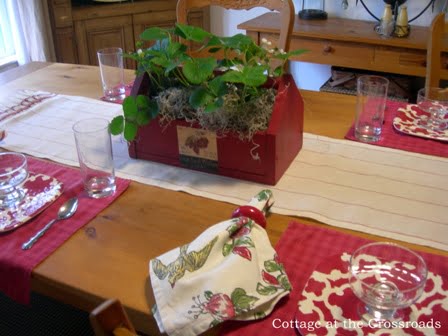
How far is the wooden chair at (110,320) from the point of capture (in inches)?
20.8

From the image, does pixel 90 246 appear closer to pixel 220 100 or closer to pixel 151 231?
pixel 151 231

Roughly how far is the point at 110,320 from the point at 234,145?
54cm

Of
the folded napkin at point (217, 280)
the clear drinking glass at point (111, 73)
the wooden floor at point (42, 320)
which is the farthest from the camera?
the clear drinking glass at point (111, 73)

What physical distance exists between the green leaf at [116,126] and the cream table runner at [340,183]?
11 centimetres

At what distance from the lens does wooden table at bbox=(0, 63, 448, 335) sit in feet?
2.44

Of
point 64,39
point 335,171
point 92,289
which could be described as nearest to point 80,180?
point 92,289

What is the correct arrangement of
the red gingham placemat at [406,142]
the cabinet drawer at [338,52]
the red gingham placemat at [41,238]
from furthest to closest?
the cabinet drawer at [338,52] < the red gingham placemat at [406,142] < the red gingham placemat at [41,238]

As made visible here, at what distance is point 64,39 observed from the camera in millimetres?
2781

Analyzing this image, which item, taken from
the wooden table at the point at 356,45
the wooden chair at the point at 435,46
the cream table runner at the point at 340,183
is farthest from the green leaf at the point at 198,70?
the wooden table at the point at 356,45

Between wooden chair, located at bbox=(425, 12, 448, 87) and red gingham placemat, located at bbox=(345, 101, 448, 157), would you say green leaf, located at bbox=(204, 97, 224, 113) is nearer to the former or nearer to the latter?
red gingham placemat, located at bbox=(345, 101, 448, 157)

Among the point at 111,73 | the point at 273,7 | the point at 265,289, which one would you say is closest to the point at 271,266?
the point at 265,289

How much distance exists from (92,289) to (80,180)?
35 cm

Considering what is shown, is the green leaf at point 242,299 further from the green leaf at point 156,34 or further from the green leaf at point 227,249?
the green leaf at point 156,34

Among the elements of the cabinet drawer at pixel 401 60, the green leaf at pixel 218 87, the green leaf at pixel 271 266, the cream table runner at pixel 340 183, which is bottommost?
the cabinet drawer at pixel 401 60
